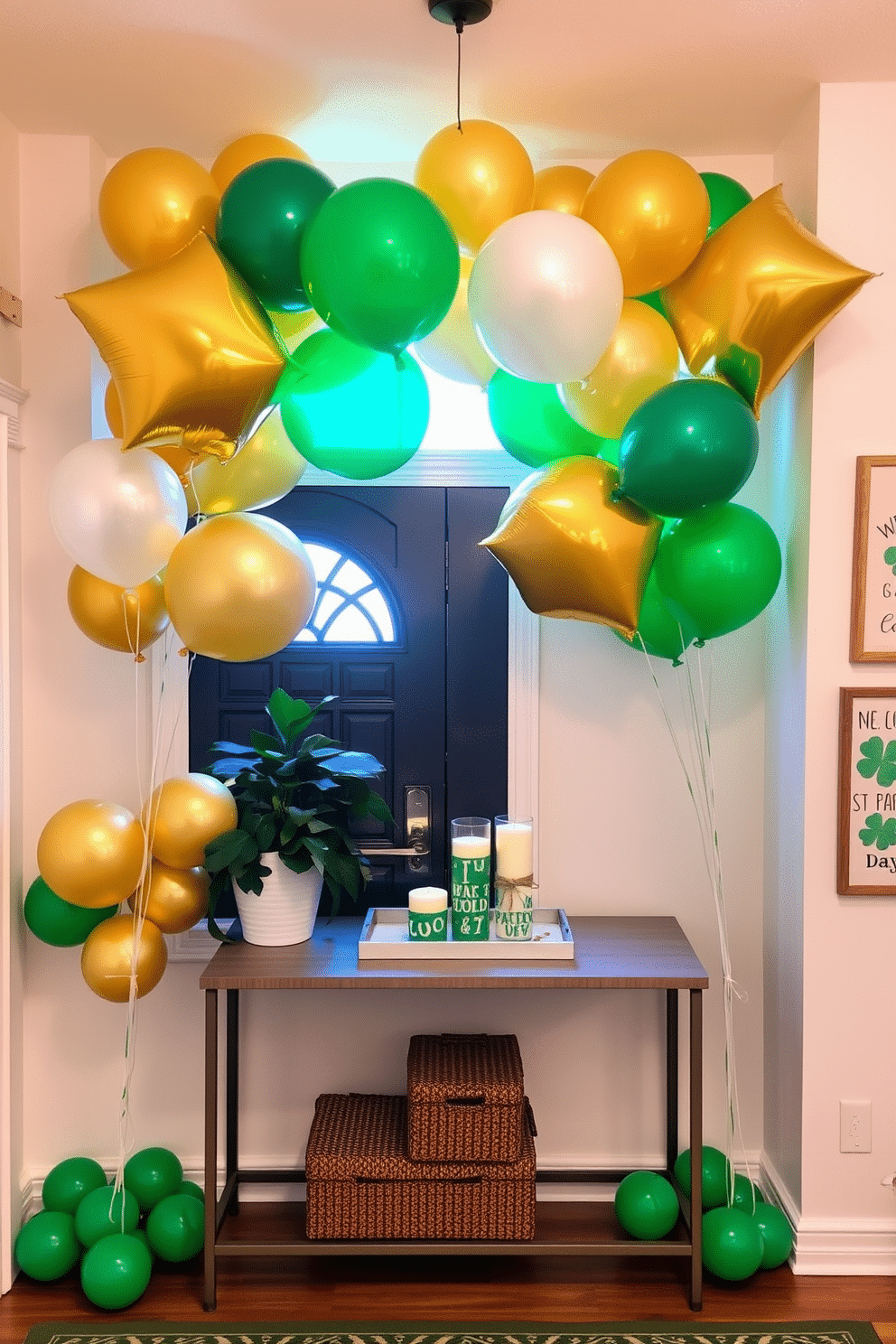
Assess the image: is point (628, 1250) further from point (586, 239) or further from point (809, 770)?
point (586, 239)

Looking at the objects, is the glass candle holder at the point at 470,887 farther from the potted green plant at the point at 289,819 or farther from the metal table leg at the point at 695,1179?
the metal table leg at the point at 695,1179

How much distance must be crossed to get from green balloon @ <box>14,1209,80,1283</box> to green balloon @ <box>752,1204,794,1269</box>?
4.91 ft

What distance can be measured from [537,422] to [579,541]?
15.6 inches

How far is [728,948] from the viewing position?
2.94 m

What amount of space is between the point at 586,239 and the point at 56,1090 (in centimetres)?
228

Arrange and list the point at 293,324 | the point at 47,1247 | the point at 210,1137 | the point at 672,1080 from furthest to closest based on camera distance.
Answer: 1. the point at 672,1080
2. the point at 47,1247
3. the point at 210,1137
4. the point at 293,324

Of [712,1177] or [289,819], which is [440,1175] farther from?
[289,819]

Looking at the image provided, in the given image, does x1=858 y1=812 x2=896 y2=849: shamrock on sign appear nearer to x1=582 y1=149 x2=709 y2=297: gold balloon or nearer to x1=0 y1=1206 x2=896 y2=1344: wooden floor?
x1=0 y1=1206 x2=896 y2=1344: wooden floor

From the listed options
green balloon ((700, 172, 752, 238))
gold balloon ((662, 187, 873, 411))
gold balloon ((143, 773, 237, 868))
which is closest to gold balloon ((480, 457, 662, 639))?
gold balloon ((662, 187, 873, 411))

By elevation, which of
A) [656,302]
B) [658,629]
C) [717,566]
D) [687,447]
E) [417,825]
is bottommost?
[417,825]

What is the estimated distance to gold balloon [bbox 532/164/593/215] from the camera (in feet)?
7.76

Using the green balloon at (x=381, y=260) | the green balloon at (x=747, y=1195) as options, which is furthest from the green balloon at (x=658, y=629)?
the green balloon at (x=747, y=1195)

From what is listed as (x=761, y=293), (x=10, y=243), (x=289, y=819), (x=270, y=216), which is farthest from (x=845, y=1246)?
(x=10, y=243)

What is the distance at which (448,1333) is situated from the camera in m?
2.41
